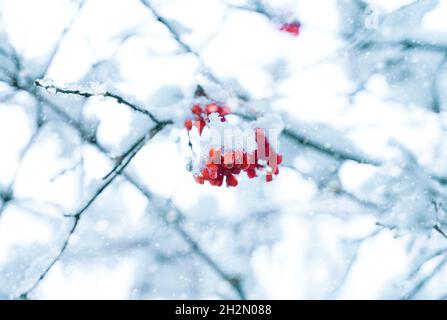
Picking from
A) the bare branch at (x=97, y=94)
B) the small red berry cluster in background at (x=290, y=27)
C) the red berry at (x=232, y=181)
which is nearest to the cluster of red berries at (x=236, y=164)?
the red berry at (x=232, y=181)

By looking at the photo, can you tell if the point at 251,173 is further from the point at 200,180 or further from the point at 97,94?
the point at 97,94

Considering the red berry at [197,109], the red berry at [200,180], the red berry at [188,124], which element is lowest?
the red berry at [200,180]

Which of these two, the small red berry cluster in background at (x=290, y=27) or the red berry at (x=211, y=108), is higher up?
the small red berry cluster in background at (x=290, y=27)

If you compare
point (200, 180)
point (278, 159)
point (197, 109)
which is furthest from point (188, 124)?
point (278, 159)

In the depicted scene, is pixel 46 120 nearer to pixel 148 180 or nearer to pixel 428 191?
pixel 148 180

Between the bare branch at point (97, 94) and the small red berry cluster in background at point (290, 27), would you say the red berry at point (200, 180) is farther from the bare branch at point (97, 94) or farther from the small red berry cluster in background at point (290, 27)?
the small red berry cluster in background at point (290, 27)

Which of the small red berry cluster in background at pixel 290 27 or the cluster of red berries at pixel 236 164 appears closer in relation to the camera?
the cluster of red berries at pixel 236 164
